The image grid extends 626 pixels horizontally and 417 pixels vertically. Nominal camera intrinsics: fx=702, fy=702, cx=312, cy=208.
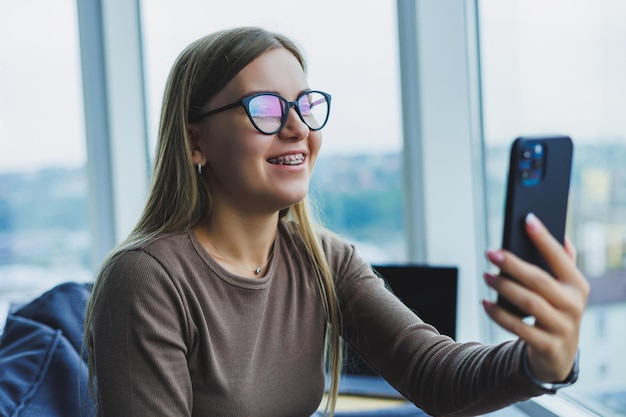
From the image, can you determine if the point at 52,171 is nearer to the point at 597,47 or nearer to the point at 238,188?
the point at 238,188

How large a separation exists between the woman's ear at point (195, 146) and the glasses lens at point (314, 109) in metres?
0.22

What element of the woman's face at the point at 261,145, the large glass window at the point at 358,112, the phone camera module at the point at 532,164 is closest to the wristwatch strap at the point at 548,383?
the phone camera module at the point at 532,164

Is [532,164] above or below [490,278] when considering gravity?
above

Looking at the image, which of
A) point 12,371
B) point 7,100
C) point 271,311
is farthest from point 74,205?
point 271,311

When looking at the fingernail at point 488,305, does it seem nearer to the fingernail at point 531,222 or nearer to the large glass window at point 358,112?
the fingernail at point 531,222

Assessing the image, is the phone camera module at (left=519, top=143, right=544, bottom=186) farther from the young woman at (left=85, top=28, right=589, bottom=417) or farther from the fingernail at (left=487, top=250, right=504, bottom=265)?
the young woman at (left=85, top=28, right=589, bottom=417)

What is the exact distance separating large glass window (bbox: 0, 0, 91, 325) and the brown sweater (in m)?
1.91

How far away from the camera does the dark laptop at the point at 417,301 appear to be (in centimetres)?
209

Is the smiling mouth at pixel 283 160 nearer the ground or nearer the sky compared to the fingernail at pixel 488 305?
nearer the sky

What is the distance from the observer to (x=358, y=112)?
2.66 metres

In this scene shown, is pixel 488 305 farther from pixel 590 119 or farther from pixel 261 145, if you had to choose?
pixel 590 119

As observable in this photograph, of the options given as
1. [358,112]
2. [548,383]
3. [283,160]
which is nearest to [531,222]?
[548,383]

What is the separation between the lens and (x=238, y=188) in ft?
4.37

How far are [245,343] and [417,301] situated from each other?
0.93m
